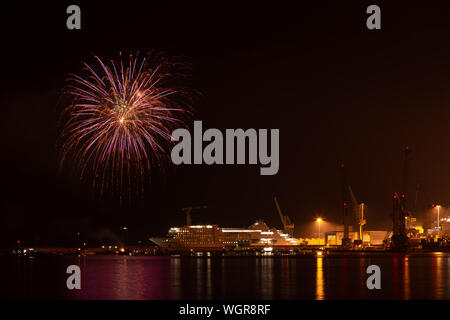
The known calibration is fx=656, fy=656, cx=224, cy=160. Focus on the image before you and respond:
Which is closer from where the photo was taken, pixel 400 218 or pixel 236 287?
pixel 236 287

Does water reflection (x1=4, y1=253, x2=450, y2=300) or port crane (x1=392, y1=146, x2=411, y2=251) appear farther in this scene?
port crane (x1=392, y1=146, x2=411, y2=251)

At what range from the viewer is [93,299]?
47.5 m

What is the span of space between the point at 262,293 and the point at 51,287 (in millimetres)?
19738

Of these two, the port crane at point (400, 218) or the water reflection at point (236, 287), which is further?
the port crane at point (400, 218)
